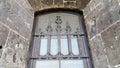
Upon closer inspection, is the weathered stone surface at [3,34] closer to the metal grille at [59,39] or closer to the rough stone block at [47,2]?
the metal grille at [59,39]

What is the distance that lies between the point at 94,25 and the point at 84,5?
0.46 meters

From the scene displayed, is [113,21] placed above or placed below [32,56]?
above

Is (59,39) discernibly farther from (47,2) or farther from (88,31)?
(47,2)

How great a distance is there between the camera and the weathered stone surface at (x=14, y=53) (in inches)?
48.4

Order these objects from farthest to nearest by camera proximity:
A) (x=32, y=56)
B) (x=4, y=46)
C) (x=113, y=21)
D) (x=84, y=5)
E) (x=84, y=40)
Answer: (x=84, y=5) < (x=84, y=40) < (x=32, y=56) < (x=113, y=21) < (x=4, y=46)

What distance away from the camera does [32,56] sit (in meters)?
1.53

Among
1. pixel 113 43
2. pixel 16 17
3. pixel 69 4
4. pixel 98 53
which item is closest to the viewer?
pixel 113 43

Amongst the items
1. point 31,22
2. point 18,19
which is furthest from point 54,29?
point 18,19

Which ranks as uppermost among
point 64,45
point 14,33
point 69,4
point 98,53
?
point 69,4

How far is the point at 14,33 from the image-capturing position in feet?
4.75

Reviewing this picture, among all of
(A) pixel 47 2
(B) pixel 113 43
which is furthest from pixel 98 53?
(A) pixel 47 2

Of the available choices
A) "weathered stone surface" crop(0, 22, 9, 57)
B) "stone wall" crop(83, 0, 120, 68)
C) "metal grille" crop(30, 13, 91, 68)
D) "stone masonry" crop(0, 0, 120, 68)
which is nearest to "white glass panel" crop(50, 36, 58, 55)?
"metal grille" crop(30, 13, 91, 68)

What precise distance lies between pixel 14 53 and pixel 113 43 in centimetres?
88

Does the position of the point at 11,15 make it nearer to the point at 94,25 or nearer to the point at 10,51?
the point at 10,51
